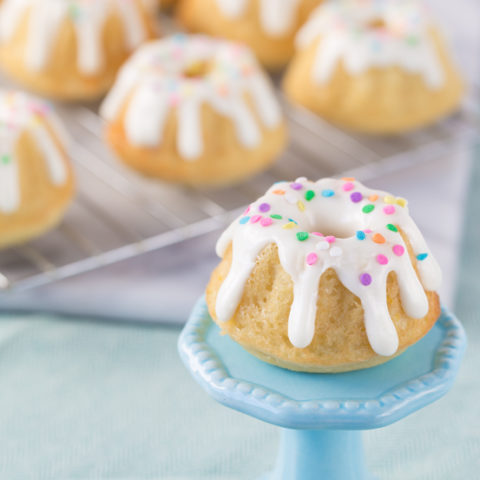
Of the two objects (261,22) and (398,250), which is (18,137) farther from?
(398,250)

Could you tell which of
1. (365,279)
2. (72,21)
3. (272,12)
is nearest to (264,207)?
(365,279)

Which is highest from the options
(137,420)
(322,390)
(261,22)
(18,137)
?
(322,390)

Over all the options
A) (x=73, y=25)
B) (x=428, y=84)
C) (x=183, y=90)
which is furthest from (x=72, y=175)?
(x=428, y=84)

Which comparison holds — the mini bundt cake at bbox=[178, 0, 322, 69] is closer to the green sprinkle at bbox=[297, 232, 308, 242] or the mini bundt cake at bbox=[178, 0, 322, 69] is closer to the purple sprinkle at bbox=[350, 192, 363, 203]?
the purple sprinkle at bbox=[350, 192, 363, 203]

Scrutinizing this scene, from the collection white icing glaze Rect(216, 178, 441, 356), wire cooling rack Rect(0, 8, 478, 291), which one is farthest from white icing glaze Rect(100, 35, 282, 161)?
white icing glaze Rect(216, 178, 441, 356)

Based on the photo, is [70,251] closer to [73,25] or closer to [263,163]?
[263,163]
